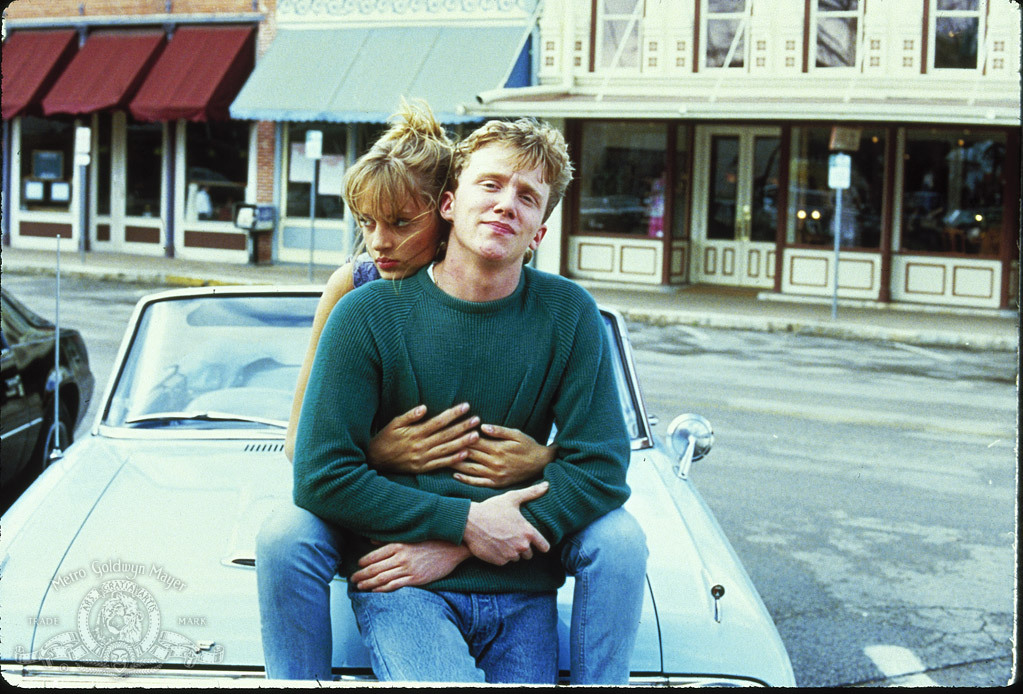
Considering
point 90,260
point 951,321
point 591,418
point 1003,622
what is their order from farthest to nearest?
point 90,260 < point 951,321 < point 1003,622 < point 591,418

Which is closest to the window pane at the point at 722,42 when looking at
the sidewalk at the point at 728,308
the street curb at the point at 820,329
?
the sidewalk at the point at 728,308

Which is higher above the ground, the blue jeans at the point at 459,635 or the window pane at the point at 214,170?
the window pane at the point at 214,170

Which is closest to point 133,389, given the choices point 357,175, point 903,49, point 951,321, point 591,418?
point 357,175

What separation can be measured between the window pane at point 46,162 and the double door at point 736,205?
13.2 m

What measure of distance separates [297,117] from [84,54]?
564 cm

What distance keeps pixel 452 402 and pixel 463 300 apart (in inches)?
7.9

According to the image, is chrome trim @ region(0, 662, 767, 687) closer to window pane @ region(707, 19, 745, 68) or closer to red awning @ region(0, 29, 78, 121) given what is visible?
window pane @ region(707, 19, 745, 68)

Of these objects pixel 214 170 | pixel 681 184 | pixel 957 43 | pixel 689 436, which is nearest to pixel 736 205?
pixel 681 184

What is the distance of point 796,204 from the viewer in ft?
66.6

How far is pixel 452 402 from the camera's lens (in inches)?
93.5

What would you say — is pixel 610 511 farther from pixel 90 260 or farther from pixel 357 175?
pixel 90 260

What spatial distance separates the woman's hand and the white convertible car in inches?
14.9

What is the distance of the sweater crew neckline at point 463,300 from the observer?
237 centimetres

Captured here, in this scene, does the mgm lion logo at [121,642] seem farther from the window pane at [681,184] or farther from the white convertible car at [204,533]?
the window pane at [681,184]
